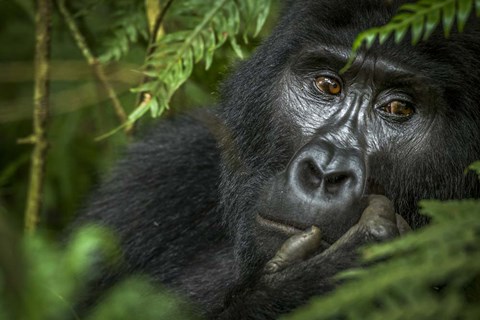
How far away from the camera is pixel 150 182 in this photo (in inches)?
175

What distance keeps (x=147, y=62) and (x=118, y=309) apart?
211cm

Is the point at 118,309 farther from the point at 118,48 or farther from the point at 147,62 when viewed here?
the point at 118,48

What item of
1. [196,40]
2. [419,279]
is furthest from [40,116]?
[419,279]

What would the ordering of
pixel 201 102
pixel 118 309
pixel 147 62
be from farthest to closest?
1. pixel 201 102
2. pixel 147 62
3. pixel 118 309

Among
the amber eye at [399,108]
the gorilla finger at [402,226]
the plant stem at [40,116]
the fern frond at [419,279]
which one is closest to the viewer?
the fern frond at [419,279]

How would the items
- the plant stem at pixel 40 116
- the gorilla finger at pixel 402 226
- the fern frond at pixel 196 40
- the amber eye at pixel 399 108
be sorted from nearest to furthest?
the gorilla finger at pixel 402 226 < the amber eye at pixel 399 108 < the fern frond at pixel 196 40 < the plant stem at pixel 40 116

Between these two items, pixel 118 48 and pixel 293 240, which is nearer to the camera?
pixel 293 240

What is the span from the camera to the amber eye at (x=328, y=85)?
Answer: 3332mm

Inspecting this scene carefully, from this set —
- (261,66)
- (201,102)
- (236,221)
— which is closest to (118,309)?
(236,221)

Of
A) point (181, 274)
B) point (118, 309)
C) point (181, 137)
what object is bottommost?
point (181, 274)

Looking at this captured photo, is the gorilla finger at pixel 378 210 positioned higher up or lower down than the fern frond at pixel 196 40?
lower down

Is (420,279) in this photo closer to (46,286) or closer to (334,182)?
(46,286)

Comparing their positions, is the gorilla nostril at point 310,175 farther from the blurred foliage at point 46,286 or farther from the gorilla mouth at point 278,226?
the blurred foliage at point 46,286

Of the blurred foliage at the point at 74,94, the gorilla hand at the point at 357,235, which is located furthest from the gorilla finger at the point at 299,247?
the blurred foliage at the point at 74,94
